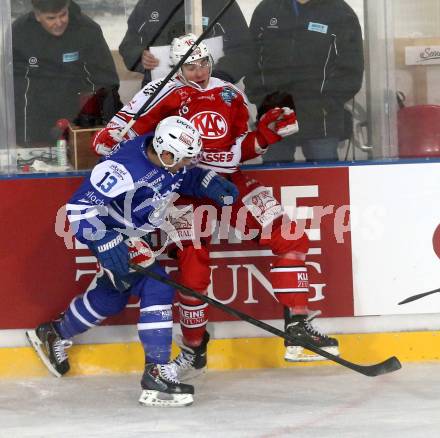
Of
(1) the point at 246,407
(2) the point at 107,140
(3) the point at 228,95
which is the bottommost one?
(1) the point at 246,407

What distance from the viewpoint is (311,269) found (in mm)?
5430

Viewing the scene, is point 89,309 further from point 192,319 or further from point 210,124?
point 210,124

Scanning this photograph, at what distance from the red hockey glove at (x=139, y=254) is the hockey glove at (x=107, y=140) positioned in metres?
0.43

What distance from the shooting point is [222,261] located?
5.43 meters

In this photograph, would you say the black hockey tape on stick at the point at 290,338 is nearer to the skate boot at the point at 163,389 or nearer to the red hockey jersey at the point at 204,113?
the skate boot at the point at 163,389

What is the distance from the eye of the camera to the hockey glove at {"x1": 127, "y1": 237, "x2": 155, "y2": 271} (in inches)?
194

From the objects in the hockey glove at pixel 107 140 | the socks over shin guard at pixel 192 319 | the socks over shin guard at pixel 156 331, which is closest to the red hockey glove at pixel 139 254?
the socks over shin guard at pixel 156 331

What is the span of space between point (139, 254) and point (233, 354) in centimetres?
78

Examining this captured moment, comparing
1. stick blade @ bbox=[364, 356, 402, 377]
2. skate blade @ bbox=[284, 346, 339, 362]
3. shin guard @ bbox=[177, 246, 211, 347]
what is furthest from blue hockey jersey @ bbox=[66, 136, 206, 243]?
stick blade @ bbox=[364, 356, 402, 377]

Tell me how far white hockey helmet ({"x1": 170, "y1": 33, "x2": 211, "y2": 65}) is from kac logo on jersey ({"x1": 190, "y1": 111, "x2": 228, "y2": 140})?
234mm

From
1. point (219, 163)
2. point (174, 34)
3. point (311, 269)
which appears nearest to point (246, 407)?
point (311, 269)

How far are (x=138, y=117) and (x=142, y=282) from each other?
70 cm

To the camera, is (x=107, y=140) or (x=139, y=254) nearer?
(x=139, y=254)

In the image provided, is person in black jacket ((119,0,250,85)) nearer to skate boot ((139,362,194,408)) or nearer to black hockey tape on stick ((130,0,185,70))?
black hockey tape on stick ((130,0,185,70))
